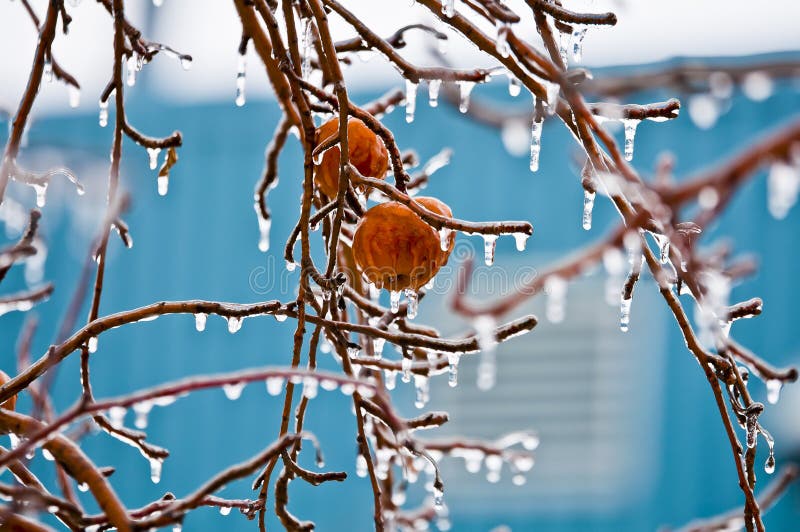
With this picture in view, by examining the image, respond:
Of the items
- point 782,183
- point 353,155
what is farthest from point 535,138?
point 782,183

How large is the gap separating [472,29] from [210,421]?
368 cm

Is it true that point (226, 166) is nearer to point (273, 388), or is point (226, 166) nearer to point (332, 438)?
point (332, 438)

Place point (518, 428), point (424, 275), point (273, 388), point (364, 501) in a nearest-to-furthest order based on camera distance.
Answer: point (273, 388), point (424, 275), point (364, 501), point (518, 428)

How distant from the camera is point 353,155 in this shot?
33.2 inches

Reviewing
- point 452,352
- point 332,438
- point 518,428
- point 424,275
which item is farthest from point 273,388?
point 518,428

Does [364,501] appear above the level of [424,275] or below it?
below

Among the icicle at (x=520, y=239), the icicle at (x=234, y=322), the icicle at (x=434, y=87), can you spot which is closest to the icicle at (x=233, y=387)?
the icicle at (x=234, y=322)

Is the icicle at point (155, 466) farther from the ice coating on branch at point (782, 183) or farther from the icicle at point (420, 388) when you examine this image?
the ice coating on branch at point (782, 183)

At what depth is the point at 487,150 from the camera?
13.5ft

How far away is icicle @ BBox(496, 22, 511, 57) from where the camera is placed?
0.61m

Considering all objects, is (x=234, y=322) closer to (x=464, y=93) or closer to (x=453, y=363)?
(x=453, y=363)

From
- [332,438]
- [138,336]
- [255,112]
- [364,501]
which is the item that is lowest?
[364,501]

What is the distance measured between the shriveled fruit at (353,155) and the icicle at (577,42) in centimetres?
19

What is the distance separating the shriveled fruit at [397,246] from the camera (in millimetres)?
793
